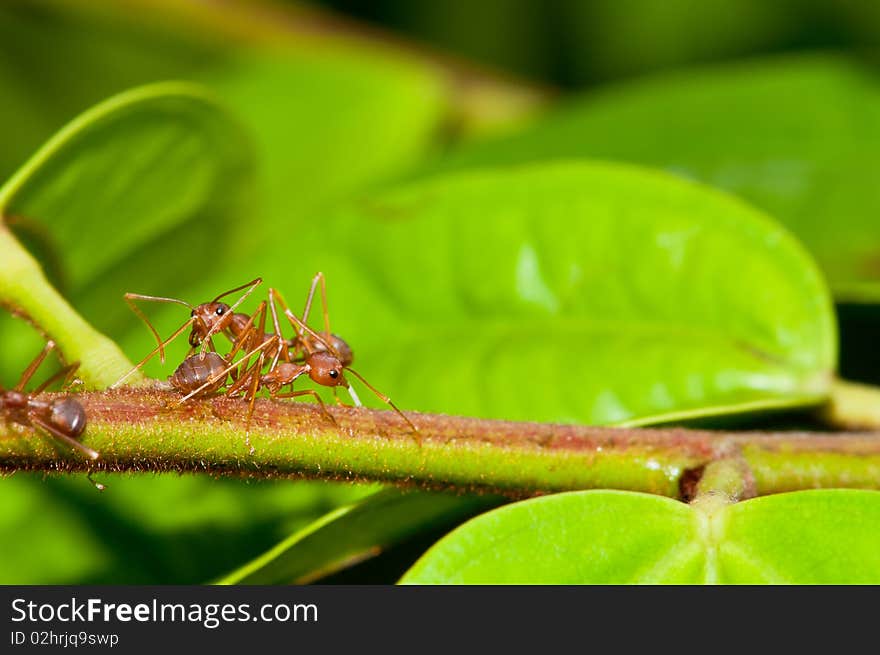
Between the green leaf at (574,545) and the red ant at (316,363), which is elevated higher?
the red ant at (316,363)

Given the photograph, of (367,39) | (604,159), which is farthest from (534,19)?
(604,159)

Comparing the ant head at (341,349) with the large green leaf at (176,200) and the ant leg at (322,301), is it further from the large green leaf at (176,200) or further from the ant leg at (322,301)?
the large green leaf at (176,200)

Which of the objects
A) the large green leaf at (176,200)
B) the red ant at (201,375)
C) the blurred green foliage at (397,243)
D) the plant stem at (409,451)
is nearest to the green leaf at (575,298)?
the blurred green foliage at (397,243)

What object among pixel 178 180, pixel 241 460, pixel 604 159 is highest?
pixel 604 159

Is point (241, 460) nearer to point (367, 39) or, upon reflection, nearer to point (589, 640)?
point (589, 640)

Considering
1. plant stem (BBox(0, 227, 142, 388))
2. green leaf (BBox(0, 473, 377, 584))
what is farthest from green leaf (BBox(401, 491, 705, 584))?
green leaf (BBox(0, 473, 377, 584))
